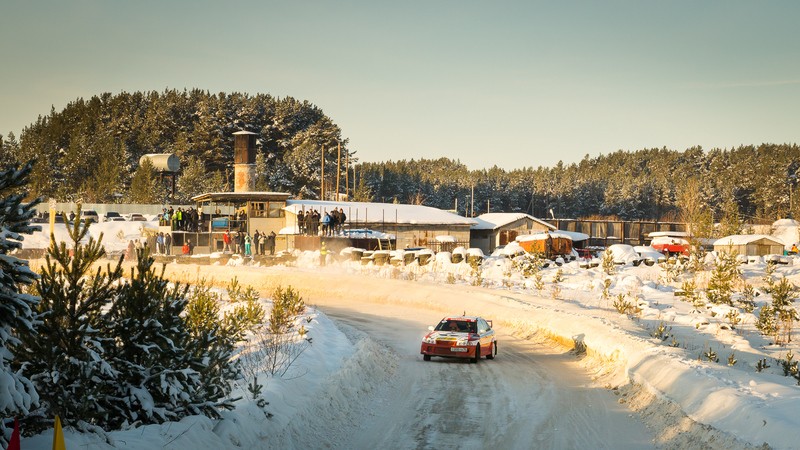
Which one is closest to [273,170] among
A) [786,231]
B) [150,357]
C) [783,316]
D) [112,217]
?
[112,217]

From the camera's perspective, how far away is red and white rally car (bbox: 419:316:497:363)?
21.0m

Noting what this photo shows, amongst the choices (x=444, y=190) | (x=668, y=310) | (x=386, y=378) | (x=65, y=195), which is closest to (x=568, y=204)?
(x=444, y=190)

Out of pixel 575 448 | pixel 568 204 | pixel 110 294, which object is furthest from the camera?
pixel 568 204

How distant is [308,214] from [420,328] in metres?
27.9

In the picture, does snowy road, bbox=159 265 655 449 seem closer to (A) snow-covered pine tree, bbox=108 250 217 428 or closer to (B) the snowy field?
(B) the snowy field

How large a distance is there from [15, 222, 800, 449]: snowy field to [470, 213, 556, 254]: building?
2915cm

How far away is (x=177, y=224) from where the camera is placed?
183 feet

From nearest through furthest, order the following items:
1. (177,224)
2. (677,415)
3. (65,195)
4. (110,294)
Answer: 1. (110,294)
2. (677,415)
3. (177,224)
4. (65,195)

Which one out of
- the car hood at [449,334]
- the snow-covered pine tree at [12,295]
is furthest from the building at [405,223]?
the snow-covered pine tree at [12,295]

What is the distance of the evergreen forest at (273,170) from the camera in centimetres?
10625

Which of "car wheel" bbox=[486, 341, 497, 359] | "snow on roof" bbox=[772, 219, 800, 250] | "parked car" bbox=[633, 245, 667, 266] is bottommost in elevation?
"car wheel" bbox=[486, 341, 497, 359]

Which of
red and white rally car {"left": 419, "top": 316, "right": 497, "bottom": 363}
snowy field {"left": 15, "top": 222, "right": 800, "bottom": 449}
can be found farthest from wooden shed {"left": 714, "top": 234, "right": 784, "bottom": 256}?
red and white rally car {"left": 419, "top": 316, "right": 497, "bottom": 363}

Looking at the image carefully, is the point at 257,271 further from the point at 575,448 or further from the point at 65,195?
the point at 65,195

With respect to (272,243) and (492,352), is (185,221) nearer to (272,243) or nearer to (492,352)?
(272,243)
